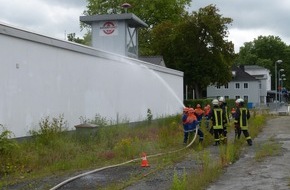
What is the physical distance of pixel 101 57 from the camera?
18.6 metres

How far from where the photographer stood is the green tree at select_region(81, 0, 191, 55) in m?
61.7

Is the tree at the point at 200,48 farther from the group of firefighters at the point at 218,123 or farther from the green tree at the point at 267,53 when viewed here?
the green tree at the point at 267,53

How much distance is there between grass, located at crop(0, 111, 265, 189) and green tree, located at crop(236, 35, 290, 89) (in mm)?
114425

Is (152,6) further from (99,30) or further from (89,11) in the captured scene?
(99,30)

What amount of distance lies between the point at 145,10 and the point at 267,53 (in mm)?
81296

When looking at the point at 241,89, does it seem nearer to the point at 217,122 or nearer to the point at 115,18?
the point at 115,18

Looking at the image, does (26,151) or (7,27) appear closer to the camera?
(26,151)

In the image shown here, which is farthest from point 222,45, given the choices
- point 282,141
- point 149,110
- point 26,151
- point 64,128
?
point 26,151

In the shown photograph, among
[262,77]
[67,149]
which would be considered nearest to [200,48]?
[67,149]

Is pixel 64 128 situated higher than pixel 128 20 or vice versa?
pixel 128 20

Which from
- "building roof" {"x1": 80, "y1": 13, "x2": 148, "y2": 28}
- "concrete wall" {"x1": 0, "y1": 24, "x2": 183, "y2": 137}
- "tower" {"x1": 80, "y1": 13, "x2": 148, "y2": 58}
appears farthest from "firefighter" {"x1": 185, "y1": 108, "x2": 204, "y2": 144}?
"building roof" {"x1": 80, "y1": 13, "x2": 148, "y2": 28}

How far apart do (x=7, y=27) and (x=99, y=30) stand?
1760 cm

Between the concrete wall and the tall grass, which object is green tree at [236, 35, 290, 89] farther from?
the tall grass

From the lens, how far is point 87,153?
12.6 meters
